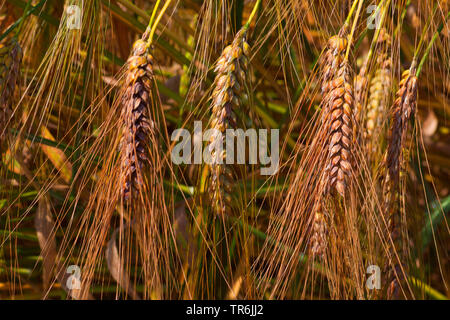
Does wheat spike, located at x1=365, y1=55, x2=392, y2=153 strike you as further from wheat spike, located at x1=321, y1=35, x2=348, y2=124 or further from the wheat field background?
wheat spike, located at x1=321, y1=35, x2=348, y2=124

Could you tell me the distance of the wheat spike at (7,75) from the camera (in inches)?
18.6

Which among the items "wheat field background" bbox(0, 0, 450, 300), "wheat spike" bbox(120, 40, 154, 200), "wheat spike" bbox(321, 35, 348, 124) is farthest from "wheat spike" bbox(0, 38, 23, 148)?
"wheat spike" bbox(321, 35, 348, 124)

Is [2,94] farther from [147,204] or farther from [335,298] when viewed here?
[335,298]

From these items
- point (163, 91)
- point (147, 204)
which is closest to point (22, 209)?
point (163, 91)

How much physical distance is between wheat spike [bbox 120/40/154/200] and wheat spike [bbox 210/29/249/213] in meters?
0.06

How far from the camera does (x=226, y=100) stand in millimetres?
413

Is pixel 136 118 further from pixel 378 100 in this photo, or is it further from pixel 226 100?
pixel 378 100

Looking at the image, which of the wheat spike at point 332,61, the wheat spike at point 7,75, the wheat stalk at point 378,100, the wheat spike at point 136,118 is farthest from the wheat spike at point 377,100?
the wheat spike at point 7,75

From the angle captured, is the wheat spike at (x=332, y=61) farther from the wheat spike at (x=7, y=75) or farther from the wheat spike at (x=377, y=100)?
the wheat spike at (x=7, y=75)

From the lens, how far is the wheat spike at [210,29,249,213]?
16.2 inches

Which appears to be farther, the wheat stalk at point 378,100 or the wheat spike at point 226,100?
the wheat stalk at point 378,100

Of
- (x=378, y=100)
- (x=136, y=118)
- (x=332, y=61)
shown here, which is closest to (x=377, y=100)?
(x=378, y=100)

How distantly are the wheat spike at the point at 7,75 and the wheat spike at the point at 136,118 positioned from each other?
0.48 ft
